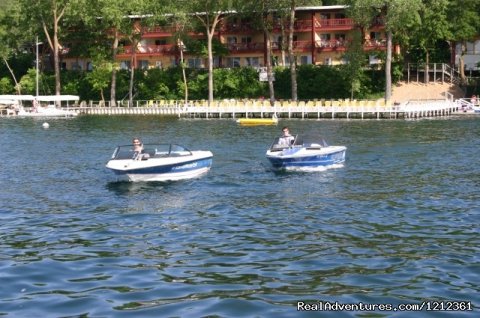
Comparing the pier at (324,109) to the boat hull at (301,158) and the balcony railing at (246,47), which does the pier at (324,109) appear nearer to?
the balcony railing at (246,47)

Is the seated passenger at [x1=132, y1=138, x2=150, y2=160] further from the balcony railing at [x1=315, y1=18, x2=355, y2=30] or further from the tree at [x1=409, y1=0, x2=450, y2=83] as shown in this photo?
the balcony railing at [x1=315, y1=18, x2=355, y2=30]

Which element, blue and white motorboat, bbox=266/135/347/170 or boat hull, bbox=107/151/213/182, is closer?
boat hull, bbox=107/151/213/182

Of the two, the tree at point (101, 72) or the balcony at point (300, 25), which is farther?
the balcony at point (300, 25)

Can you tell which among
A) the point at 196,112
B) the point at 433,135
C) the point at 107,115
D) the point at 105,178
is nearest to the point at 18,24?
the point at 107,115

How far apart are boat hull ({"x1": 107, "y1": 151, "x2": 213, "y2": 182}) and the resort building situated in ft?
194

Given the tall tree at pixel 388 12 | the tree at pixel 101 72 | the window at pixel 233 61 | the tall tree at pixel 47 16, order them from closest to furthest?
the tall tree at pixel 388 12 → the tree at pixel 101 72 → the tall tree at pixel 47 16 → the window at pixel 233 61

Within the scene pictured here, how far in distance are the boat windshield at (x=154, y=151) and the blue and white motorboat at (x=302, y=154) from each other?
184 inches

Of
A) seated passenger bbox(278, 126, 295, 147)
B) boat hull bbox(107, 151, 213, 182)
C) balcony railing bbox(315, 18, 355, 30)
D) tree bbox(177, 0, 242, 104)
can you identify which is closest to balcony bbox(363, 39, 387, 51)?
balcony railing bbox(315, 18, 355, 30)

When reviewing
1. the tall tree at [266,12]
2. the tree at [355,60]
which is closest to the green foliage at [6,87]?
the tall tree at [266,12]

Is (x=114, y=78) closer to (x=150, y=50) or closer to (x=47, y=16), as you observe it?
(x=150, y=50)

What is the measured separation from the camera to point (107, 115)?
8844 centimetres

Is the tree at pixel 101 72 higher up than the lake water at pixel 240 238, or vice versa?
the tree at pixel 101 72

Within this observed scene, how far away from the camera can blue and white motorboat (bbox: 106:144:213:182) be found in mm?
32156

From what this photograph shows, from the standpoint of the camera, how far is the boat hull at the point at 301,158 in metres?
35.8
